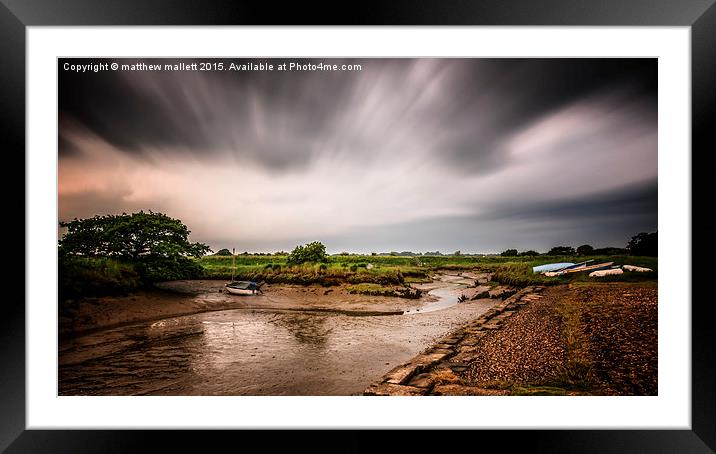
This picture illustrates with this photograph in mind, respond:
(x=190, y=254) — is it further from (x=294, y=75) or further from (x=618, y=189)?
(x=618, y=189)

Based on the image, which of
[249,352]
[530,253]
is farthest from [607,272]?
[249,352]

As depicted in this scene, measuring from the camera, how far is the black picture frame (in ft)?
5.90

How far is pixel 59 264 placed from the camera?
2291 millimetres

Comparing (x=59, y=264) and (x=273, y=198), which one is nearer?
(x=59, y=264)

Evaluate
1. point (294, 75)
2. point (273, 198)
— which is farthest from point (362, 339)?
point (294, 75)

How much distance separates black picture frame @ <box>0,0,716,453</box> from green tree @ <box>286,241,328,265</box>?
1.33m

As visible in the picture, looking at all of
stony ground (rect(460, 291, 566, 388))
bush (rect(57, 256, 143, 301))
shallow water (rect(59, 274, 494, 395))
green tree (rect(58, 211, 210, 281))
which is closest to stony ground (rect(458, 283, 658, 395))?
stony ground (rect(460, 291, 566, 388))

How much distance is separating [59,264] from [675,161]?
502 cm

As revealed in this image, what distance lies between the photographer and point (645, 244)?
7.16ft

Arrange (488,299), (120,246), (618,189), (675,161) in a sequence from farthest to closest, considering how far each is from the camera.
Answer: (488,299) < (120,246) < (618,189) < (675,161)

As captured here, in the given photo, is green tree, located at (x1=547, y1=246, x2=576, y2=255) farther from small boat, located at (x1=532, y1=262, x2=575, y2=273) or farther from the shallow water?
the shallow water

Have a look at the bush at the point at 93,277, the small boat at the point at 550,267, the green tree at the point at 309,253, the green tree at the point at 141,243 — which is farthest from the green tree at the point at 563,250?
the bush at the point at 93,277

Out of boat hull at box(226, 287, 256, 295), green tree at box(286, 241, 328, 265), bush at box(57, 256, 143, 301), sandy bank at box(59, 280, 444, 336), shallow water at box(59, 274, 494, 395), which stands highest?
green tree at box(286, 241, 328, 265)
